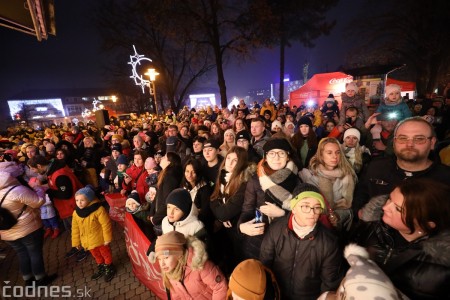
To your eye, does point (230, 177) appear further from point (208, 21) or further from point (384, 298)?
point (208, 21)

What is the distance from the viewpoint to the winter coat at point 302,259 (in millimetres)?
1930

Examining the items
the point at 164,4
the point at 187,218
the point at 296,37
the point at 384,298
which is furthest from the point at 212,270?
the point at 296,37

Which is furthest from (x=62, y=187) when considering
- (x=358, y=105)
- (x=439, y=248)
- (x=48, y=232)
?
(x=358, y=105)

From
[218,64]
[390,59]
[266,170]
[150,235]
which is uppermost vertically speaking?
[390,59]

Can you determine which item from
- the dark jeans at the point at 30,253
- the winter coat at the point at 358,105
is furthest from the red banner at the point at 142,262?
the winter coat at the point at 358,105

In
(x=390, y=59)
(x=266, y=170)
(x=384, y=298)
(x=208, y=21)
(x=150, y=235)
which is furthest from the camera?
(x=390, y=59)

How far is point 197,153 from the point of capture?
500 cm

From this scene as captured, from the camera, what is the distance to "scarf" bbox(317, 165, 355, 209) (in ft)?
9.27

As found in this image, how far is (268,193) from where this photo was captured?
2518 mm

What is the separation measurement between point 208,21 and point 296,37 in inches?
345

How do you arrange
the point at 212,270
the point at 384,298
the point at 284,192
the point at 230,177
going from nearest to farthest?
the point at 384,298 < the point at 212,270 < the point at 284,192 < the point at 230,177

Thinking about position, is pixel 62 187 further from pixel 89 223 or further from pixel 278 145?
pixel 278 145

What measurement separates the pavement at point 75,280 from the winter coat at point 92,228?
2.58ft

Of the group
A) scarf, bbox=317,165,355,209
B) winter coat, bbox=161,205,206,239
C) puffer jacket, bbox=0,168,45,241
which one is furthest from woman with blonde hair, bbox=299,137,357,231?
puffer jacket, bbox=0,168,45,241
